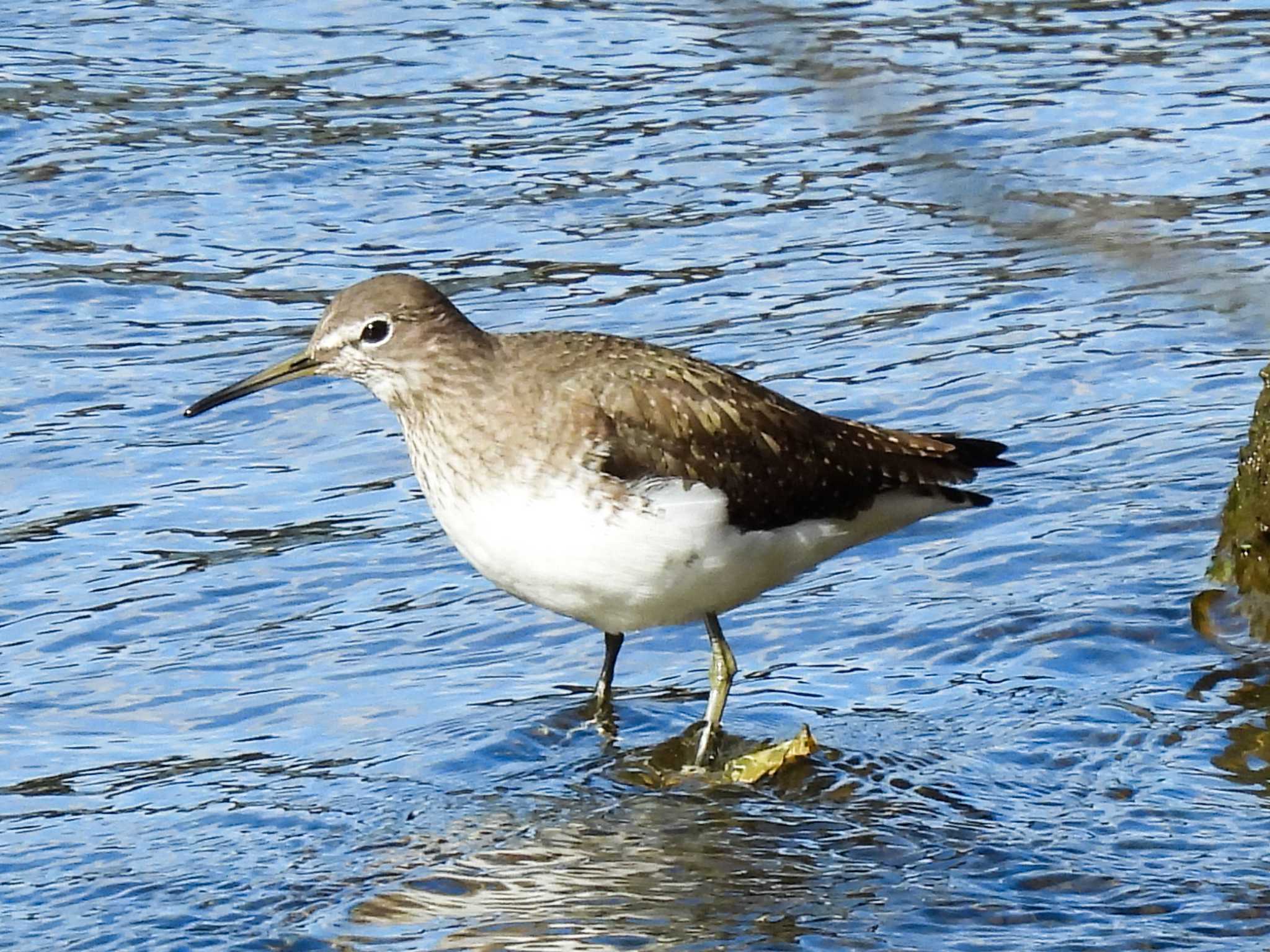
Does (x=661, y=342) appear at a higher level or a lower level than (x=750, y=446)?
lower

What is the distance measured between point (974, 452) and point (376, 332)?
6.35ft

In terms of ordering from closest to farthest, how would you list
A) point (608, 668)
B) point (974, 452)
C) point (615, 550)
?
1. point (615, 550)
2. point (608, 668)
3. point (974, 452)

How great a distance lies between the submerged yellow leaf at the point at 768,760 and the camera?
5.92 meters

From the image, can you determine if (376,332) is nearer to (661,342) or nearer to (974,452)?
(974,452)

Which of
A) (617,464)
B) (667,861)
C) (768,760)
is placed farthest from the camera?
(768,760)

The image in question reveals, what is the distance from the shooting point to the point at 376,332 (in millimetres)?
6211

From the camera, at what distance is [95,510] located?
306 inches

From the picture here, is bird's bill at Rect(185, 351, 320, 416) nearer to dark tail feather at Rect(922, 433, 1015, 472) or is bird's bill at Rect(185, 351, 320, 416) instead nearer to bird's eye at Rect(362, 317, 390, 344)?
bird's eye at Rect(362, 317, 390, 344)

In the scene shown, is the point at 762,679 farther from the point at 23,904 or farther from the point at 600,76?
the point at 600,76

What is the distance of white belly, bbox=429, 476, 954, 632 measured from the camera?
5711mm

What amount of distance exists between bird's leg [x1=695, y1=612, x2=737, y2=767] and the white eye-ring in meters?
1.26

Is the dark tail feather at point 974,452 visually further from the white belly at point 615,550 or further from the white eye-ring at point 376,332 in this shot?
the white eye-ring at point 376,332

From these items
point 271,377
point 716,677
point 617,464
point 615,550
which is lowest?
point 716,677

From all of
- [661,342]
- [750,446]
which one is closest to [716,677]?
[750,446]
